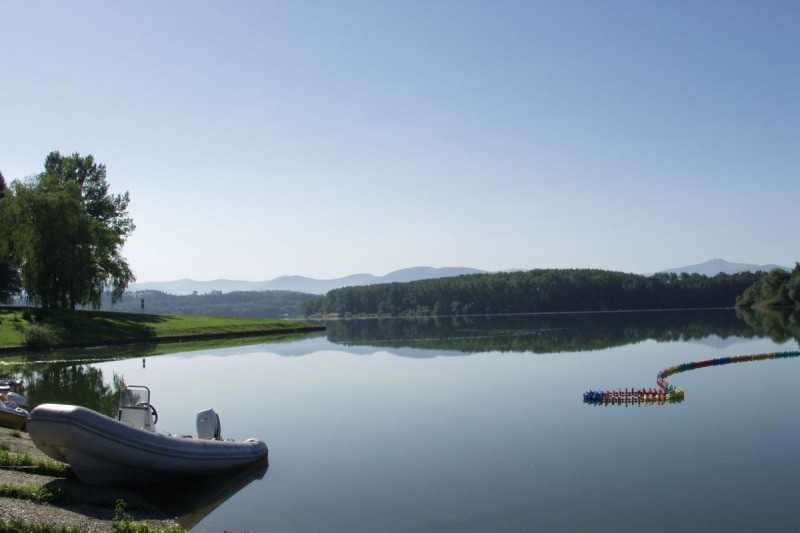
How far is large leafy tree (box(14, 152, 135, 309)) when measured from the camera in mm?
63781

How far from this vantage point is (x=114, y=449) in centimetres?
1789

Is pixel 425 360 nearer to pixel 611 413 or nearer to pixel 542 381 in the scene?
pixel 542 381

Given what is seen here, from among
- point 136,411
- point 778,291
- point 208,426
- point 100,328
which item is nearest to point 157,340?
point 100,328

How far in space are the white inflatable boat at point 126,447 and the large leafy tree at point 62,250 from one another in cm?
5022

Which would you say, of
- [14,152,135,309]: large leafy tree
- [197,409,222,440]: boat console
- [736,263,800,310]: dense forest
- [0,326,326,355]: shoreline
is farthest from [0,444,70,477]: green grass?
[736,263,800,310]: dense forest

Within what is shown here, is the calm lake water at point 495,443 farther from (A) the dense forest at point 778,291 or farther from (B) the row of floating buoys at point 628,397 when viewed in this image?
(A) the dense forest at point 778,291

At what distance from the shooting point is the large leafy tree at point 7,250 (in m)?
63.3

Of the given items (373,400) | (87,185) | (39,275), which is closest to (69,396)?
(373,400)

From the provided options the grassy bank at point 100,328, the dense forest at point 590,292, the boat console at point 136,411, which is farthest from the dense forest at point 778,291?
the boat console at point 136,411

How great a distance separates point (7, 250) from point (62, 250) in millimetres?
4715

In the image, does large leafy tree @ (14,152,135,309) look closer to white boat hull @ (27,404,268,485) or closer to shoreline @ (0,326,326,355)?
shoreline @ (0,326,326,355)

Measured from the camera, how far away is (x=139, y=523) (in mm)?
14594

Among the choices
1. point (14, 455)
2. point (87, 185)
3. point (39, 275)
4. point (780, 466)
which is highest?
point (87, 185)

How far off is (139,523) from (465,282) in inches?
7155
